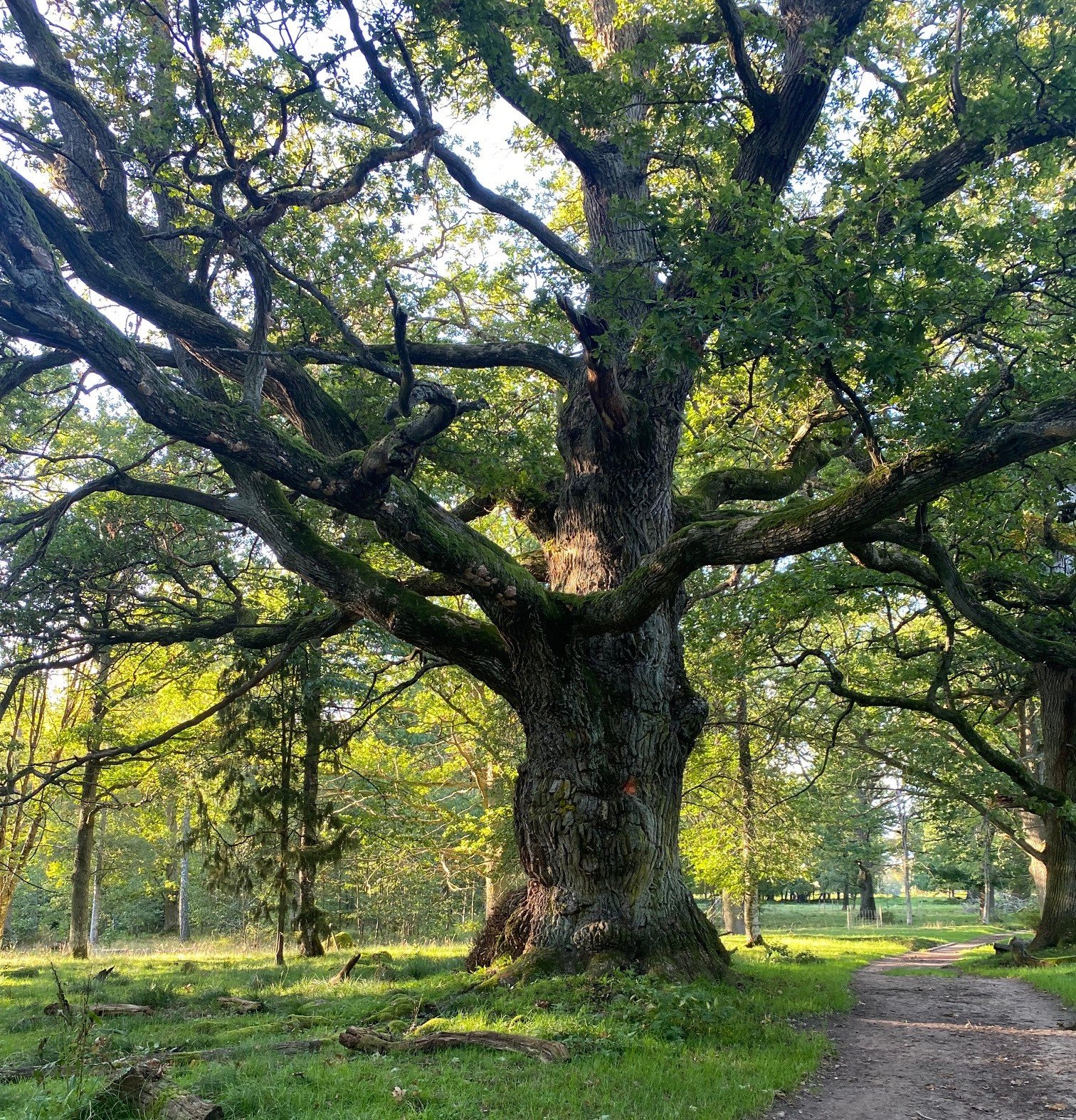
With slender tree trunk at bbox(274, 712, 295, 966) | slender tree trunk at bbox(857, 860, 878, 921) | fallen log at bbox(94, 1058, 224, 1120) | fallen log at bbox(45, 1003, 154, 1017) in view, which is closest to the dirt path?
fallen log at bbox(94, 1058, 224, 1120)

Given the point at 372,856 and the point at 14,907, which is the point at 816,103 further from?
the point at 14,907

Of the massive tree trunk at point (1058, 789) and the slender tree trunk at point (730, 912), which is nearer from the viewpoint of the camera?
the massive tree trunk at point (1058, 789)

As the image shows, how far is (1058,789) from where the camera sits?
45.5ft

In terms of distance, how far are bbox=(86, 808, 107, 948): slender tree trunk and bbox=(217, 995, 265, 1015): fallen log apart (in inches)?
739

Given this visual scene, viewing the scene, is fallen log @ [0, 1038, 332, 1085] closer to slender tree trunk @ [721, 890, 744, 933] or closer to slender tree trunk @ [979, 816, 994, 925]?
slender tree trunk @ [721, 890, 744, 933]

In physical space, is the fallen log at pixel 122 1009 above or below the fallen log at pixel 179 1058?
below

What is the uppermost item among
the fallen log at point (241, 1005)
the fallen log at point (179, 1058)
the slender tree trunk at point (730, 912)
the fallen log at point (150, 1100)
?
the fallen log at point (150, 1100)

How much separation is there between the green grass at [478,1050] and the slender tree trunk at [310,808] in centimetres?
368

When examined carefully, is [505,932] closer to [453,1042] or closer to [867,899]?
[453,1042]

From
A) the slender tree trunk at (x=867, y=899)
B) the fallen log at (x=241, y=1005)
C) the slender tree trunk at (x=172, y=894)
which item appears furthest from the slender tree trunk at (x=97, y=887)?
the slender tree trunk at (x=867, y=899)

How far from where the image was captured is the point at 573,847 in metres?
7.66

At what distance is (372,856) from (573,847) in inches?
586

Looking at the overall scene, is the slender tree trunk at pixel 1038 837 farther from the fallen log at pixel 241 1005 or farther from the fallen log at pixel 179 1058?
the fallen log at pixel 179 1058

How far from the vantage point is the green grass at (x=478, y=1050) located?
4332 mm
